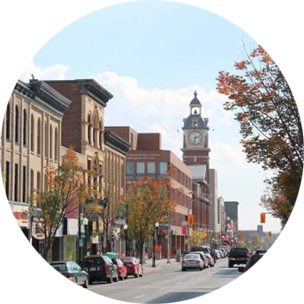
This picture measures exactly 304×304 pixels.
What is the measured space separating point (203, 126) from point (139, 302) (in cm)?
14933

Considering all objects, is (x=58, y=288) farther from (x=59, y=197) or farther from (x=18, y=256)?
(x=18, y=256)

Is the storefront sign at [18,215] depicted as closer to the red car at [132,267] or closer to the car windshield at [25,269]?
the red car at [132,267]

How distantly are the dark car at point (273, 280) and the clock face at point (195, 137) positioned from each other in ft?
504

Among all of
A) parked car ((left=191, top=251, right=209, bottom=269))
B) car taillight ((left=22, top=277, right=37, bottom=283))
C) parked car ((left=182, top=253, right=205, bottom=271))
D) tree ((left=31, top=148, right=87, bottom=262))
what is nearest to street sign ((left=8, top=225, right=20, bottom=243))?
tree ((left=31, top=148, right=87, bottom=262))

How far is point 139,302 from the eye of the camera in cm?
2755

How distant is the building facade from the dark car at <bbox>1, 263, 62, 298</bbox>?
1388 cm

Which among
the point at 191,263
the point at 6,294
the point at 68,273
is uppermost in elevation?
the point at 68,273

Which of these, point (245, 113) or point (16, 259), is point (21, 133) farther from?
point (245, 113)

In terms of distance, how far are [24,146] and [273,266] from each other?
111ft

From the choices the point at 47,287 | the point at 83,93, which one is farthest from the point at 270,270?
the point at 83,93

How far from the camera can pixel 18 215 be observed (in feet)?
168

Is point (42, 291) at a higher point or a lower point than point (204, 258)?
lower

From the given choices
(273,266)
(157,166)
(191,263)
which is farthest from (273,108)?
(157,166)

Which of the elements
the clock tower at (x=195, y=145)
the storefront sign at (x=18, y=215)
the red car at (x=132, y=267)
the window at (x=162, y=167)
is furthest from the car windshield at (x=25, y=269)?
the clock tower at (x=195, y=145)
